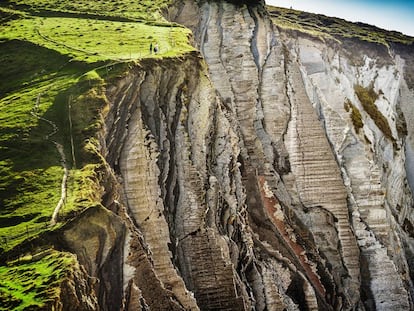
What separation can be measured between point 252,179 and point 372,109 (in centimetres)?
1976

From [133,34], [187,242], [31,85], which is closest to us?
[187,242]

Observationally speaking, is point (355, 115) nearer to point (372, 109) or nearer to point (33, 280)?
point (372, 109)

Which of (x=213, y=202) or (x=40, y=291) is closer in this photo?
(x=40, y=291)

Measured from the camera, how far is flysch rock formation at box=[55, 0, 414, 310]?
29.0m

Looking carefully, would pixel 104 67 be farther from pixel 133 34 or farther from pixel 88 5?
pixel 88 5

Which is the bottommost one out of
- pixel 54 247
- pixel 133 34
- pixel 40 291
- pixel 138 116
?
pixel 40 291

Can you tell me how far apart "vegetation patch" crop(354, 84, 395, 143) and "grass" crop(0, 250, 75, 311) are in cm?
4011

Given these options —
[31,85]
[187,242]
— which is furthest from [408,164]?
[31,85]

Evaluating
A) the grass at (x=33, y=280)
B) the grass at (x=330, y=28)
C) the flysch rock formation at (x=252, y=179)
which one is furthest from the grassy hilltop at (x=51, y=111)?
the grass at (x=330, y=28)

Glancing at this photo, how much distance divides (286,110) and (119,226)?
25.3 meters

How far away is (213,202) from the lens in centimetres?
3316

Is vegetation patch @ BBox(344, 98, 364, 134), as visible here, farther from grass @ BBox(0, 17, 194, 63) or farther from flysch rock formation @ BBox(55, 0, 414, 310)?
grass @ BBox(0, 17, 194, 63)

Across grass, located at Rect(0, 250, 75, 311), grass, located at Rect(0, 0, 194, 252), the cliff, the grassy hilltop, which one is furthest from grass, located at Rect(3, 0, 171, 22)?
grass, located at Rect(0, 250, 75, 311)

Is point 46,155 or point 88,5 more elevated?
point 88,5
